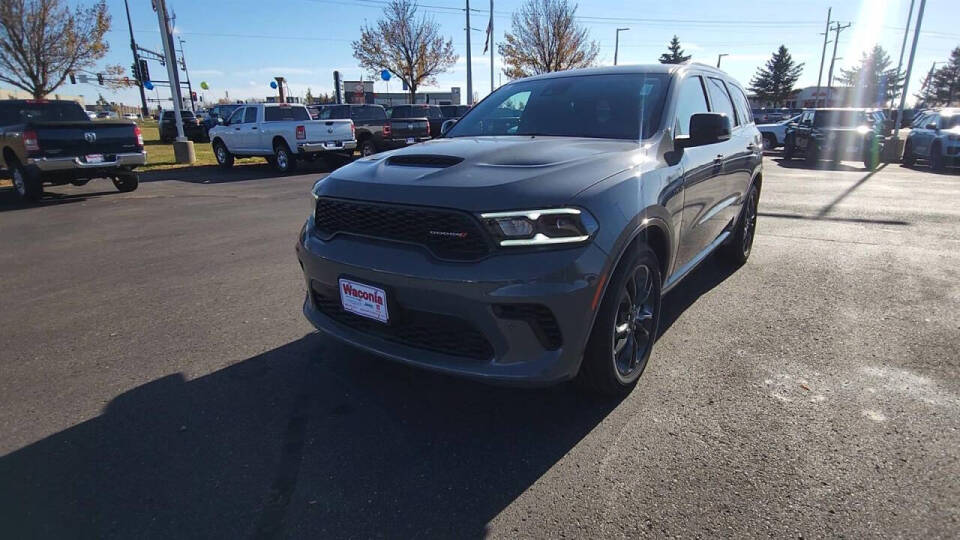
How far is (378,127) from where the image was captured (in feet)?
57.4

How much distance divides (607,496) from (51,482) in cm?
238

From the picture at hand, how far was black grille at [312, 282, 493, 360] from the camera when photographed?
2.34 metres

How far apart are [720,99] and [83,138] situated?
35.6ft

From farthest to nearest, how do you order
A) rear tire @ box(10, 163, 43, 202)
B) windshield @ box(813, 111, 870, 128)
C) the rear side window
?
windshield @ box(813, 111, 870, 128) < the rear side window < rear tire @ box(10, 163, 43, 202)

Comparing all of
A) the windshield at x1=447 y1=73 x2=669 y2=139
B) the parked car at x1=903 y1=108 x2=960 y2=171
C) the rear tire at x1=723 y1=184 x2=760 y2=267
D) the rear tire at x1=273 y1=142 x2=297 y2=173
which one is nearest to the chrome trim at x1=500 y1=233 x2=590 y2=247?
the windshield at x1=447 y1=73 x2=669 y2=139

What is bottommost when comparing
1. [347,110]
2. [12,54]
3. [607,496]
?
[607,496]

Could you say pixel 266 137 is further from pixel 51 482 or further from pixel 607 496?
pixel 607 496

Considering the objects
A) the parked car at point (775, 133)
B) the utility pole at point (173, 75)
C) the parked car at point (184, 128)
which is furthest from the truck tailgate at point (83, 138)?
the parked car at point (775, 133)

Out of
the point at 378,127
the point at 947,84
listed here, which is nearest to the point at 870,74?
the point at 947,84

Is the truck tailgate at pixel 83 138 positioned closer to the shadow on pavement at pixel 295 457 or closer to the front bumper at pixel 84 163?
the front bumper at pixel 84 163

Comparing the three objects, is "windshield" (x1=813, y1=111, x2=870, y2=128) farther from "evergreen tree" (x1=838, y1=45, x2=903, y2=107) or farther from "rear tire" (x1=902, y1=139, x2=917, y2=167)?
"evergreen tree" (x1=838, y1=45, x2=903, y2=107)

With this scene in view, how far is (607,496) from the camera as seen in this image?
2.20 m

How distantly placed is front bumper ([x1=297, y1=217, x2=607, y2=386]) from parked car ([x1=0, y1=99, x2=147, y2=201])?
10113 millimetres

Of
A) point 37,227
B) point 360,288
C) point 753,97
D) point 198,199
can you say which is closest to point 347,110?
point 198,199
